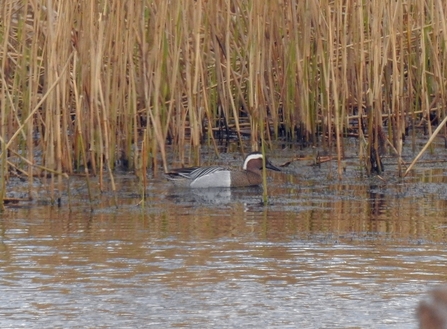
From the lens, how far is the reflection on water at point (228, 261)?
4.19 meters

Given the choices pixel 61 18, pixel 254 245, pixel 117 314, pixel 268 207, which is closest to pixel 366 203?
pixel 268 207

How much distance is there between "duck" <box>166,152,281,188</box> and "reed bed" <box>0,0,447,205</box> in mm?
253

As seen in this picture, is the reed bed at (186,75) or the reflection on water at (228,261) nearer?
the reflection on water at (228,261)

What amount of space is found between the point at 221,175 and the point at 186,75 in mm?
999

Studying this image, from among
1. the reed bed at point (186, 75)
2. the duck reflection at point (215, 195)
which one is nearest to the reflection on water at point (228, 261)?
the duck reflection at point (215, 195)

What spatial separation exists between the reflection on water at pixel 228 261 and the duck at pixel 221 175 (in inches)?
15.1

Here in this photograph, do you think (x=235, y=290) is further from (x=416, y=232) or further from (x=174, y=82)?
(x=174, y=82)

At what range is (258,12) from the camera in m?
8.60

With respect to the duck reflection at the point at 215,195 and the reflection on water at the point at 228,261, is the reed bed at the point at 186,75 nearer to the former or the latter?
the duck reflection at the point at 215,195

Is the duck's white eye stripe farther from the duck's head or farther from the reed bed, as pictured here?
the reed bed

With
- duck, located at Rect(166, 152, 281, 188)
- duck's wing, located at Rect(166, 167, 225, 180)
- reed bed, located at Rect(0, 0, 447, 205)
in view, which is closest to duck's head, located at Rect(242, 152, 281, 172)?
duck, located at Rect(166, 152, 281, 188)

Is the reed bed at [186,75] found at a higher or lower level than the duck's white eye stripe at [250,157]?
higher

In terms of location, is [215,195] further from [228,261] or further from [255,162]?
[228,261]

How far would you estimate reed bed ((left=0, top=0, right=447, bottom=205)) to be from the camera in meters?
7.41
